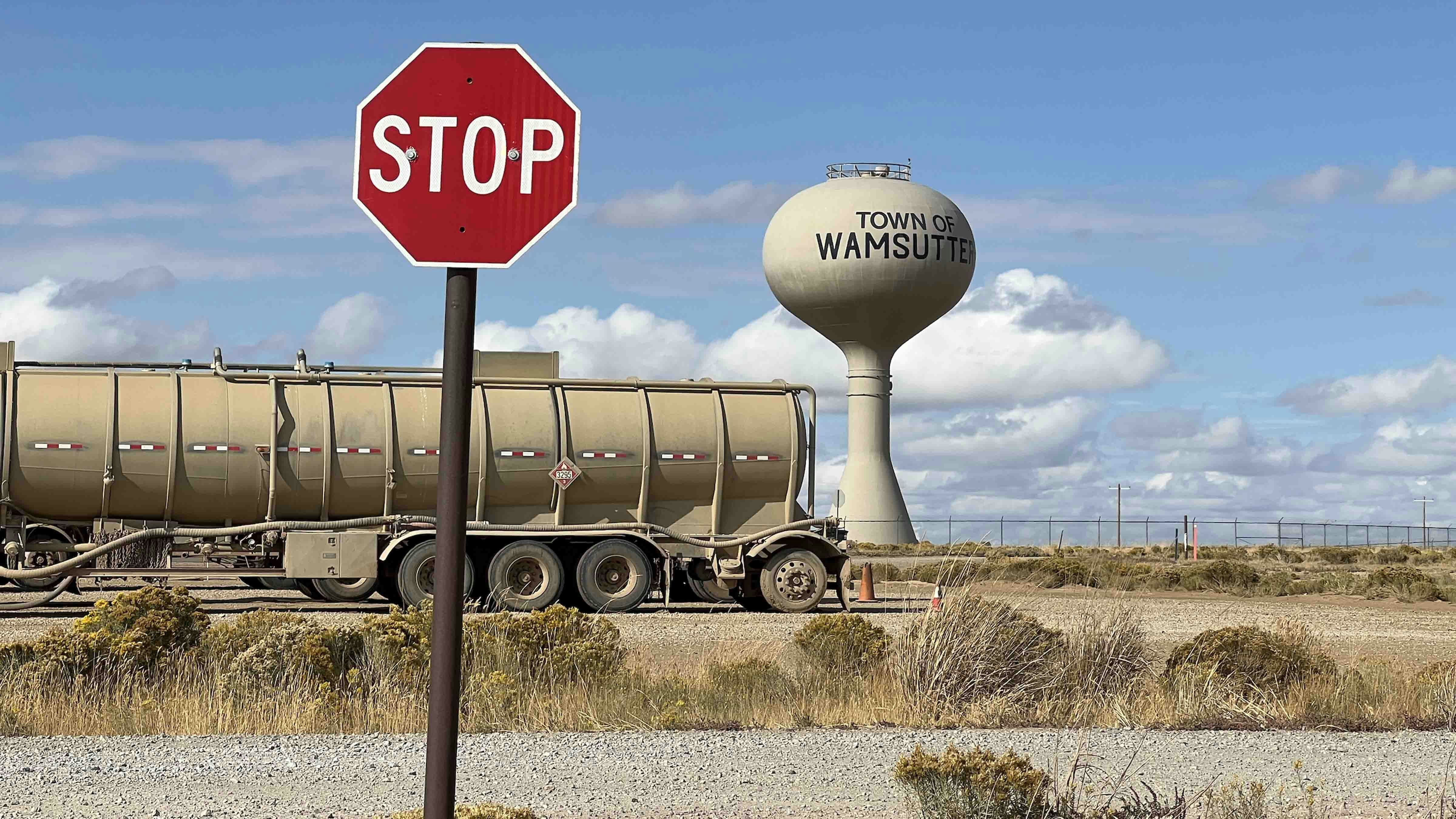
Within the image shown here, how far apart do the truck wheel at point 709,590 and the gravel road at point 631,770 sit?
520 inches

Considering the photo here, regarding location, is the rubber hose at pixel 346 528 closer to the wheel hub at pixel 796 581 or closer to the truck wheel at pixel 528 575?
the truck wheel at pixel 528 575

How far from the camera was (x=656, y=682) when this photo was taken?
12.0 meters

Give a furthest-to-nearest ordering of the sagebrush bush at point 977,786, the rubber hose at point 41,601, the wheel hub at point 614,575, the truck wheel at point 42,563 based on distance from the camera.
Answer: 1. the wheel hub at point 614,575
2. the truck wheel at point 42,563
3. the rubber hose at point 41,601
4. the sagebrush bush at point 977,786

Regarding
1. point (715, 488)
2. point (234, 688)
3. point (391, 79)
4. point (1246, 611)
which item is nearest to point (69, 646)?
point (234, 688)

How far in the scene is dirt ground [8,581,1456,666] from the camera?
15914 millimetres

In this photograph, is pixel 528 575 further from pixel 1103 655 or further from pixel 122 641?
pixel 1103 655

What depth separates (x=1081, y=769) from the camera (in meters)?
8.38

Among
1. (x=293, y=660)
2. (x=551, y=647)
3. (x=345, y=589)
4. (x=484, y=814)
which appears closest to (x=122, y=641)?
(x=293, y=660)

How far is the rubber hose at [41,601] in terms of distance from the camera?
2009 centimetres

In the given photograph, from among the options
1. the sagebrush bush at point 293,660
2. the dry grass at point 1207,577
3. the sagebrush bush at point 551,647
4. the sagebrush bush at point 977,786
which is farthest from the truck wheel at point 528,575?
the sagebrush bush at point 977,786

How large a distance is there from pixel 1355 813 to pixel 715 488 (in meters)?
15.6

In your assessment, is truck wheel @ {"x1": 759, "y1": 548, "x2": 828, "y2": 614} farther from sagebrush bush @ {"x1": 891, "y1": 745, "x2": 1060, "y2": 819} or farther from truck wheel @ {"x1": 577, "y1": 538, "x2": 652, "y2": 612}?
sagebrush bush @ {"x1": 891, "y1": 745, "x2": 1060, "y2": 819}

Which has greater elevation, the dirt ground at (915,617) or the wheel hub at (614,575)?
the wheel hub at (614,575)

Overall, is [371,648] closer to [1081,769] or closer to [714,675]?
[714,675]
